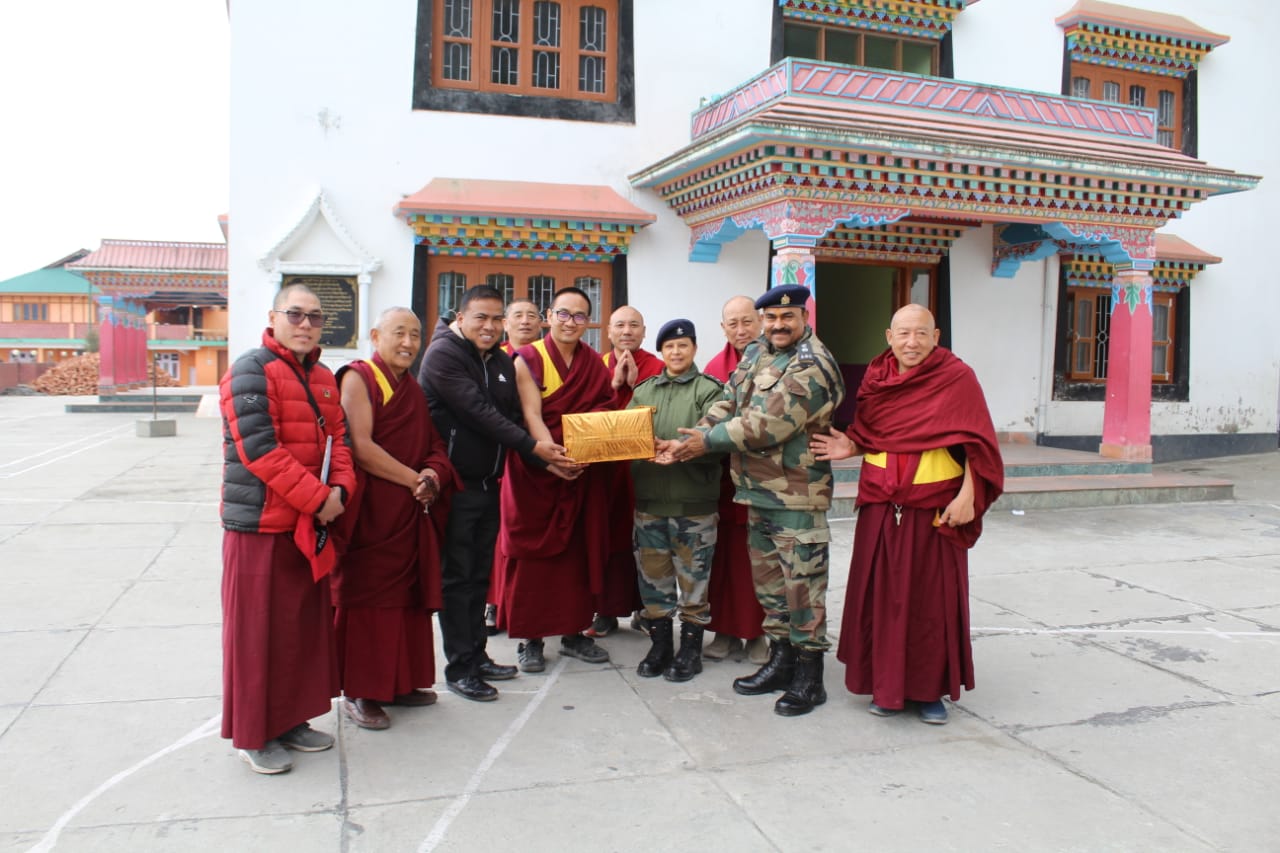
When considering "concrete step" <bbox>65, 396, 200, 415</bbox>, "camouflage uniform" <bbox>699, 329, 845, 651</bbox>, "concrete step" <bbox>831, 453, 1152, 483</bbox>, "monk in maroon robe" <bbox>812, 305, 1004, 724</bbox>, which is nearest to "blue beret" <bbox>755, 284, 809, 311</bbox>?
"camouflage uniform" <bbox>699, 329, 845, 651</bbox>

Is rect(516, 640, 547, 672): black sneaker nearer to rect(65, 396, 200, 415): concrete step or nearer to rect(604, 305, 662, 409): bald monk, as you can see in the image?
rect(604, 305, 662, 409): bald monk

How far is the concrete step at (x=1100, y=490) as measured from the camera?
28.9 feet

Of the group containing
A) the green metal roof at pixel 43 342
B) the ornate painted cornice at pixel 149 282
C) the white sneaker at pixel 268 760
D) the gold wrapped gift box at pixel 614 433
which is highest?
the ornate painted cornice at pixel 149 282

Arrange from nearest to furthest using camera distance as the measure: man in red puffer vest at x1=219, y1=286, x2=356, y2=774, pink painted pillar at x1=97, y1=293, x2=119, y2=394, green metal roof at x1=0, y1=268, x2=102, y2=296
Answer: man in red puffer vest at x1=219, y1=286, x2=356, y2=774, pink painted pillar at x1=97, y1=293, x2=119, y2=394, green metal roof at x1=0, y1=268, x2=102, y2=296

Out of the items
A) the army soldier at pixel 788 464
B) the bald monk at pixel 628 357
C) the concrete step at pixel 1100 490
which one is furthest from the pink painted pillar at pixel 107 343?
the army soldier at pixel 788 464

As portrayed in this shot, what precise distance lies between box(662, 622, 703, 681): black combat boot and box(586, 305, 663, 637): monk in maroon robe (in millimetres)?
382

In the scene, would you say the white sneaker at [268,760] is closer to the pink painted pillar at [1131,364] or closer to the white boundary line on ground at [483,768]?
the white boundary line on ground at [483,768]

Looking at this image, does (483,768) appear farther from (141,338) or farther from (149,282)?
(141,338)

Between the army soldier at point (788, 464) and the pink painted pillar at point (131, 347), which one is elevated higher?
the pink painted pillar at point (131, 347)

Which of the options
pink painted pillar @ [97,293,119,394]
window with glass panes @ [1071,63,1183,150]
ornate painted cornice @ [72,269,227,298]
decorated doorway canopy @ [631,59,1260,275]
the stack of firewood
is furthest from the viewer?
the stack of firewood


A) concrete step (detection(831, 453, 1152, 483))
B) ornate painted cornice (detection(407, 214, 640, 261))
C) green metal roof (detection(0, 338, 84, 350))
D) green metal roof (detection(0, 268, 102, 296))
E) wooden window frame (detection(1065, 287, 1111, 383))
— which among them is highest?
green metal roof (detection(0, 268, 102, 296))

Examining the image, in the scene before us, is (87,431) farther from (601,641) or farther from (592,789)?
(592,789)

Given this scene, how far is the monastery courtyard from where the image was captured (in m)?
2.74

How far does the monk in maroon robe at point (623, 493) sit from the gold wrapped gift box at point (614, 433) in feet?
1.54
